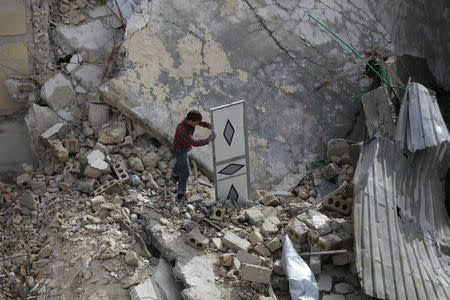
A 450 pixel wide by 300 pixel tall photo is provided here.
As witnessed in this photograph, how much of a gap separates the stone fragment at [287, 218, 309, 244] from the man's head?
4.61ft

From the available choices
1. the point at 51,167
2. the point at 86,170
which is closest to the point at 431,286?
the point at 86,170

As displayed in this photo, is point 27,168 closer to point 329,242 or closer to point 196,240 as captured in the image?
point 196,240

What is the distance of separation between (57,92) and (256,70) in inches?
103

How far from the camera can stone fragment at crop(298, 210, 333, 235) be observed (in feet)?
16.3

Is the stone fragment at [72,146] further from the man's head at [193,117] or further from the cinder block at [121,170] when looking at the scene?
the man's head at [193,117]

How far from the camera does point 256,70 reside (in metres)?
6.91

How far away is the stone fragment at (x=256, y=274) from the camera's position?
14.7 feet

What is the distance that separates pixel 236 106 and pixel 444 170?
2.64m

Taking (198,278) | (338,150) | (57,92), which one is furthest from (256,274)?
(57,92)

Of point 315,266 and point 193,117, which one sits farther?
point 193,117

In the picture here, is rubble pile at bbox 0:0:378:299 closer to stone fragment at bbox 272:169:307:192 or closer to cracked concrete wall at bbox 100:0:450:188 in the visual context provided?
stone fragment at bbox 272:169:307:192

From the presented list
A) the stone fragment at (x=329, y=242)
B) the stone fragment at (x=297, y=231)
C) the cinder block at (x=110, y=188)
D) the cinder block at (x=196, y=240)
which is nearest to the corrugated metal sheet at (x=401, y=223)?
the stone fragment at (x=329, y=242)

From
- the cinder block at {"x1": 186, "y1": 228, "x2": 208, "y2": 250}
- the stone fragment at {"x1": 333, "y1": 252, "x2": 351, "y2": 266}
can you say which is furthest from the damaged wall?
the stone fragment at {"x1": 333, "y1": 252, "x2": 351, "y2": 266}

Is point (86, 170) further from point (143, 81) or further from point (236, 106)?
point (236, 106)
